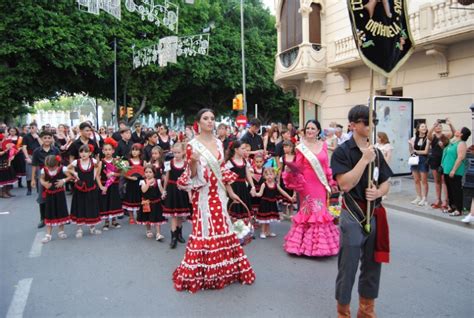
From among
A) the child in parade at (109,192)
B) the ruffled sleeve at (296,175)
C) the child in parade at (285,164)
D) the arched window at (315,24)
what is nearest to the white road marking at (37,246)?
the child in parade at (109,192)

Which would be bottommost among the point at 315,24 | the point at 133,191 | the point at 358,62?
the point at 133,191

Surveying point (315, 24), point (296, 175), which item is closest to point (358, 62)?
point (315, 24)

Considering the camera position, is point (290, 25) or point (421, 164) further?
point (290, 25)

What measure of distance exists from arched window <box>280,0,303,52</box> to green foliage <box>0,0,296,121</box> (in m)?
7.88

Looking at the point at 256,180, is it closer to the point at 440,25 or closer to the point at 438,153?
the point at 438,153

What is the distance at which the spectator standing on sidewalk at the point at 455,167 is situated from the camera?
26.0 feet

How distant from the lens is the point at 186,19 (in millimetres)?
27094

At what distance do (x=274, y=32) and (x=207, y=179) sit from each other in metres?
31.1

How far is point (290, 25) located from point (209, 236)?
17.0 metres

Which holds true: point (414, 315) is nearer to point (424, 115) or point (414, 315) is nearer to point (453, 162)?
point (453, 162)

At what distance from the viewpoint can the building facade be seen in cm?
1180

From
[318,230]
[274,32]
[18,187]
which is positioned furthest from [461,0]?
[274,32]

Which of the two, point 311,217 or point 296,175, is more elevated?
point 296,175

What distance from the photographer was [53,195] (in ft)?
23.0
